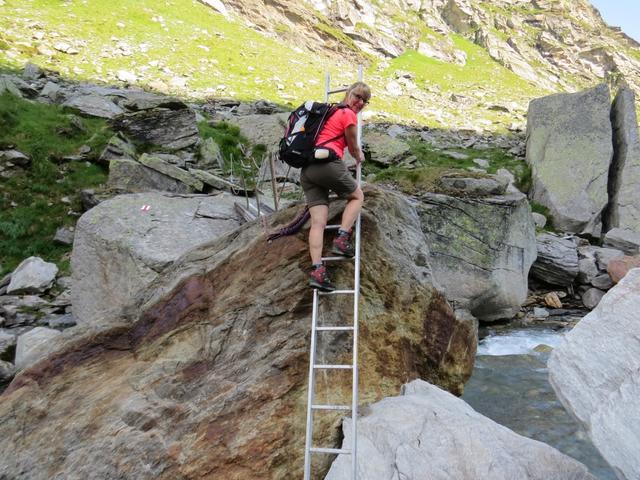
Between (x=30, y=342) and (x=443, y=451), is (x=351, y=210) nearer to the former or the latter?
(x=443, y=451)

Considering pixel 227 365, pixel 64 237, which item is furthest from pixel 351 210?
pixel 64 237

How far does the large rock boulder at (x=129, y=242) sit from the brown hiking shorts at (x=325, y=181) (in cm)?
568

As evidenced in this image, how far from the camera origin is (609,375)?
215 inches

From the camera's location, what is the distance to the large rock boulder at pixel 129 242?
11875 mm

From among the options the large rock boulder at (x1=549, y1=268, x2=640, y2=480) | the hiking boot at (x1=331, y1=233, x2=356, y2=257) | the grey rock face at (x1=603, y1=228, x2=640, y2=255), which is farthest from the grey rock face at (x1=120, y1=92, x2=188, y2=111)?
the grey rock face at (x1=603, y1=228, x2=640, y2=255)

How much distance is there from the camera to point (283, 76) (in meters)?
51.2

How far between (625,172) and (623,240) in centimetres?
624

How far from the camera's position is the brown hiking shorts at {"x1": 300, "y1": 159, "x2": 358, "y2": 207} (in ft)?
22.9

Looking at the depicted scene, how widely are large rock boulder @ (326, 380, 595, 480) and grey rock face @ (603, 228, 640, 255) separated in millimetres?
24515

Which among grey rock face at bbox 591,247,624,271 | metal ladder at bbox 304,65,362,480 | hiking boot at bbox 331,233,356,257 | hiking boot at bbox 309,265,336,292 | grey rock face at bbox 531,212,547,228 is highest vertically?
hiking boot at bbox 331,233,356,257

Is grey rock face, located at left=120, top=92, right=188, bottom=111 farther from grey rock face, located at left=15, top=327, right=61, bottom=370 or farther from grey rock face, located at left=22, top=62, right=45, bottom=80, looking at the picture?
grey rock face, located at left=15, top=327, right=61, bottom=370

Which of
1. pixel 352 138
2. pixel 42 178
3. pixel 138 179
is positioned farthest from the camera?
pixel 42 178

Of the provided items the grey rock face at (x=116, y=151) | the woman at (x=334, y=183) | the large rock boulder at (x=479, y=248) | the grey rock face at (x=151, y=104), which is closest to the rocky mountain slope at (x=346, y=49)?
the grey rock face at (x=151, y=104)

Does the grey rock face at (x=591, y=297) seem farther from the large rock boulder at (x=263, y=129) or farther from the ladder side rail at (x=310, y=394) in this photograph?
the ladder side rail at (x=310, y=394)
